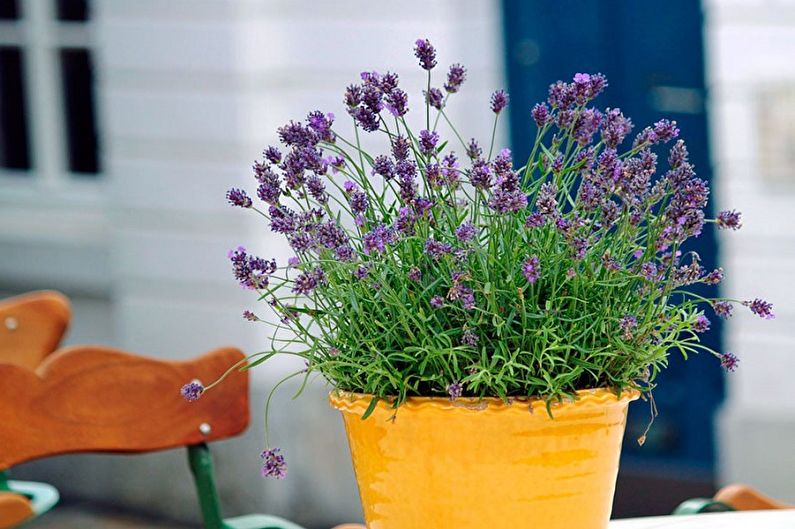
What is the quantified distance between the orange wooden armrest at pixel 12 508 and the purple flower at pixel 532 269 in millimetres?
1022

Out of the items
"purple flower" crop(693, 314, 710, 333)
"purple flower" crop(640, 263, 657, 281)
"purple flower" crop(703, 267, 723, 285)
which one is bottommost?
"purple flower" crop(693, 314, 710, 333)

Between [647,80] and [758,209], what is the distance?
0.63 m

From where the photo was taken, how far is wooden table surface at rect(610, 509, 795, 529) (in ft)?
4.71

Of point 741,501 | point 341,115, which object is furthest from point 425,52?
point 341,115

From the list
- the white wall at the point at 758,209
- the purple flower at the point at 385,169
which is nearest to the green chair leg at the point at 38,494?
the purple flower at the point at 385,169

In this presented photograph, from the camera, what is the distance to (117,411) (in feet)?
6.17

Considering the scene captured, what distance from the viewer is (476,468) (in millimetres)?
1216

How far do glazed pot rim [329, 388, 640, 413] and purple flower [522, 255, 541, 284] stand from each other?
0.38ft

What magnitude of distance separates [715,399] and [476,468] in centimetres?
315

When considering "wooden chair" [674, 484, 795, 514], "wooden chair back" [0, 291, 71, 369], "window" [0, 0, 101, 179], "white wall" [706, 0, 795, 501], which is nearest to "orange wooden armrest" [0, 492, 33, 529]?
"wooden chair back" [0, 291, 71, 369]

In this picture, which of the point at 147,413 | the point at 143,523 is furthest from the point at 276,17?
the point at 147,413

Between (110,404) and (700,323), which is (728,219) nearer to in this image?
(700,323)

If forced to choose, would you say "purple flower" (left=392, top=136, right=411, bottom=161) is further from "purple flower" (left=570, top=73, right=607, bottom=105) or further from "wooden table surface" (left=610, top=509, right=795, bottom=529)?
"wooden table surface" (left=610, top=509, right=795, bottom=529)

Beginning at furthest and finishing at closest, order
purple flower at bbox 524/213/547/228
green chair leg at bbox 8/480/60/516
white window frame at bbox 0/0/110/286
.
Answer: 1. white window frame at bbox 0/0/110/286
2. green chair leg at bbox 8/480/60/516
3. purple flower at bbox 524/213/547/228
